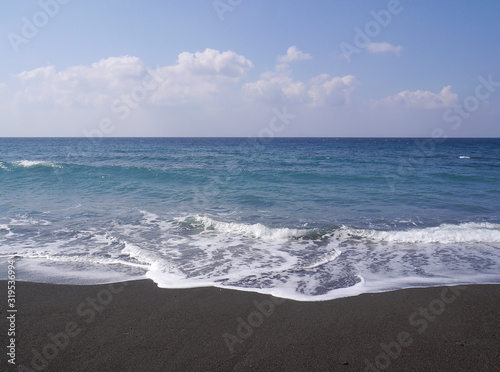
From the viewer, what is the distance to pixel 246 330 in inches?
176

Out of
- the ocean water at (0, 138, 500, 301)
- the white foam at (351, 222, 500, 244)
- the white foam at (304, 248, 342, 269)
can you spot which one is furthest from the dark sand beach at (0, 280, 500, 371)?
the white foam at (351, 222, 500, 244)

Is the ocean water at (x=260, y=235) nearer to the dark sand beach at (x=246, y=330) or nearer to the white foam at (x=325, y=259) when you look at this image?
the white foam at (x=325, y=259)

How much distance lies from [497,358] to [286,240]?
5.81m

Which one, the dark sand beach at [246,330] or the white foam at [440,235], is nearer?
the dark sand beach at [246,330]

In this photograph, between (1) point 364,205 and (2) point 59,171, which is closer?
(1) point 364,205

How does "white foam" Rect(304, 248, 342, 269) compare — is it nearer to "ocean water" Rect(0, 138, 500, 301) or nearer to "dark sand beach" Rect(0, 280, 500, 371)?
"ocean water" Rect(0, 138, 500, 301)

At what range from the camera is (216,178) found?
70.1ft

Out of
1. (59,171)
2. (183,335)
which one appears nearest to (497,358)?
(183,335)

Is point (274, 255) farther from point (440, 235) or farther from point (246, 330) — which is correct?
point (440, 235)

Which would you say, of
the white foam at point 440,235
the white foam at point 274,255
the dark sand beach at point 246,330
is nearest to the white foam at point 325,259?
the white foam at point 274,255

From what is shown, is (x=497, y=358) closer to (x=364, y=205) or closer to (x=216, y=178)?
(x=364, y=205)

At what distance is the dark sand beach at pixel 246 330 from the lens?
3.75 metres

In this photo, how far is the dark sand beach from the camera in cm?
375

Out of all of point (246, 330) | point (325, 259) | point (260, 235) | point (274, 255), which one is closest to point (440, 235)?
point (325, 259)
